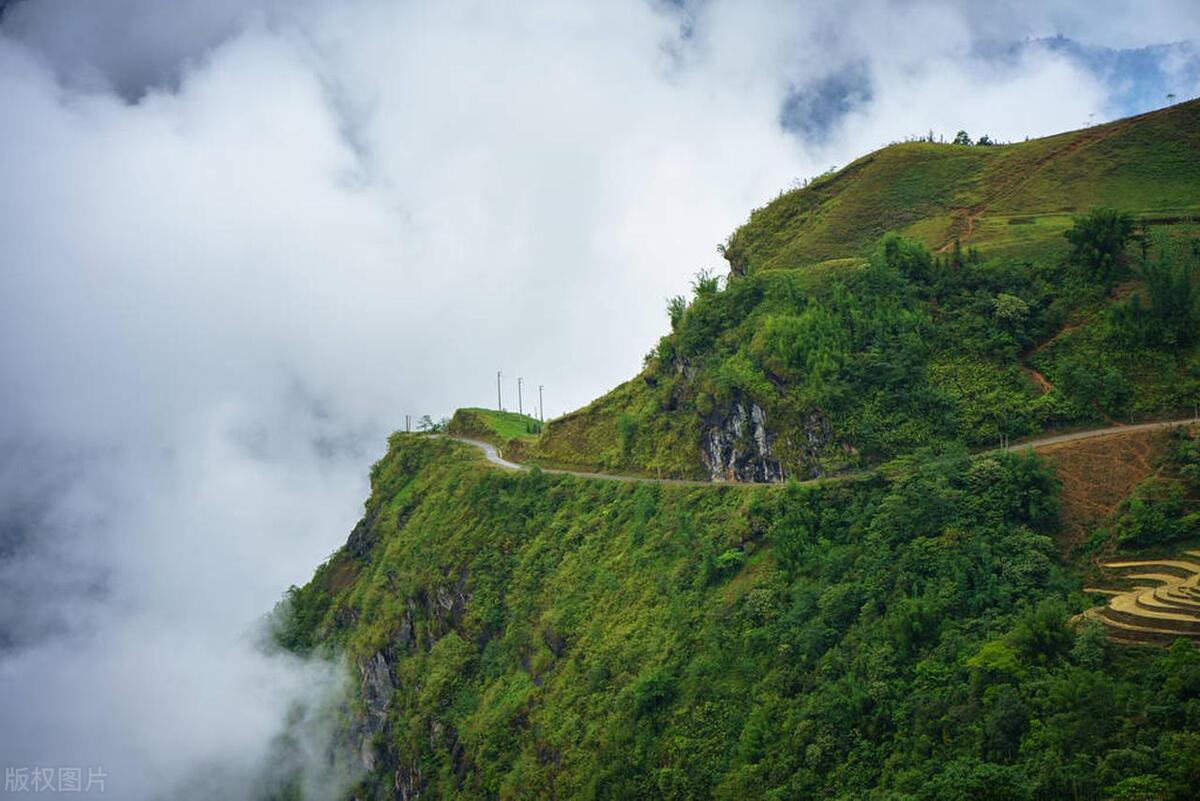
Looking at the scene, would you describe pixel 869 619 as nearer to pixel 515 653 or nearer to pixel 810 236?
pixel 515 653

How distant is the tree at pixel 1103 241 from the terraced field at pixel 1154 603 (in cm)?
1710

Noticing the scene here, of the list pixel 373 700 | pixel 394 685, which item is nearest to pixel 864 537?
pixel 394 685

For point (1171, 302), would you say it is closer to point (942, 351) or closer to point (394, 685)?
point (942, 351)

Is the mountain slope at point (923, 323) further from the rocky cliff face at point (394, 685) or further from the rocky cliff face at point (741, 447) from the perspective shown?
the rocky cliff face at point (394, 685)

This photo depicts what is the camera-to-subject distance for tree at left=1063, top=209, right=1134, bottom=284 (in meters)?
44.6

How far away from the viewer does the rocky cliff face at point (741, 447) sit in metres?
47.9

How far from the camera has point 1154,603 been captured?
29547 millimetres

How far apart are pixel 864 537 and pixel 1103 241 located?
18.7 metres

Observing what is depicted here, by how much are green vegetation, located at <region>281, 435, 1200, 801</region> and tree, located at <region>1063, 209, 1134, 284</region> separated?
13391 mm

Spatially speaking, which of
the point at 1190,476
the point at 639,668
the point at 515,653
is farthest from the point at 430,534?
the point at 1190,476

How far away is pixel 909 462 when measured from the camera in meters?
40.5

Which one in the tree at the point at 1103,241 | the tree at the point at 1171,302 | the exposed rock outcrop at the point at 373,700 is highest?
the tree at the point at 1103,241

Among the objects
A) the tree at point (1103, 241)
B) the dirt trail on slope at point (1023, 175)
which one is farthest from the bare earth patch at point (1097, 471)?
the dirt trail on slope at point (1023, 175)

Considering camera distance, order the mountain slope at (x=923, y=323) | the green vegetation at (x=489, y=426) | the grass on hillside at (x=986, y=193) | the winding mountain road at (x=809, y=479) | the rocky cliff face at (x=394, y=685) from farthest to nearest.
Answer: the green vegetation at (x=489, y=426) → the rocky cliff face at (x=394, y=685) → the grass on hillside at (x=986, y=193) → the mountain slope at (x=923, y=323) → the winding mountain road at (x=809, y=479)
